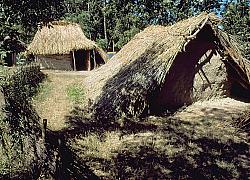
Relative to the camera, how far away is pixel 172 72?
11.0 meters

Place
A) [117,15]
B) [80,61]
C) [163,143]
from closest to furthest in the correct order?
[163,143] < [80,61] < [117,15]

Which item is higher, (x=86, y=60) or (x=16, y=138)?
(x=86, y=60)

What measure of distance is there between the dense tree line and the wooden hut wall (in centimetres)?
639

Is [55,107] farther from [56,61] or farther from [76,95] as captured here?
[56,61]

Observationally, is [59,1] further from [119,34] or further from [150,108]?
[119,34]

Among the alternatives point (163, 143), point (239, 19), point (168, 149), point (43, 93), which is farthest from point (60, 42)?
point (168, 149)

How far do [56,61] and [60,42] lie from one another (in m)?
1.95

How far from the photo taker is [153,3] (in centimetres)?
3728

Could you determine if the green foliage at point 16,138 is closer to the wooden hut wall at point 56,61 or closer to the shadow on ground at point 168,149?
the shadow on ground at point 168,149

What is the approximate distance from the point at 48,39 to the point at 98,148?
22408 millimetres

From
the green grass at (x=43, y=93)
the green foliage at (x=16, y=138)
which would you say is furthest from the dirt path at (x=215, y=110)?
the green grass at (x=43, y=93)

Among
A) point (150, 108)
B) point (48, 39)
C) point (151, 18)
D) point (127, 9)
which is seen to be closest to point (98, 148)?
point (150, 108)

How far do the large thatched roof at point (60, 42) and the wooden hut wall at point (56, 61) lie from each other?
1.00 m

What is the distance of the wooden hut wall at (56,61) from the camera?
28484 mm
